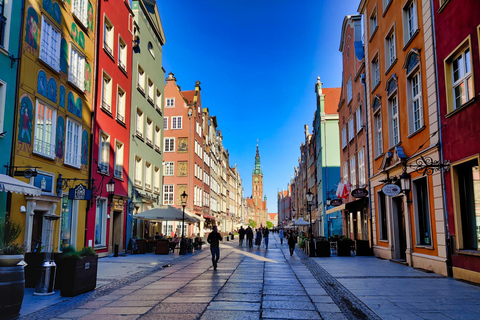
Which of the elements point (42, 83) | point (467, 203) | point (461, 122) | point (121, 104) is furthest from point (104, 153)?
point (467, 203)

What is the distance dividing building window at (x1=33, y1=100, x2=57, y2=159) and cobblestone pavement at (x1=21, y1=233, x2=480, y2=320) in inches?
243

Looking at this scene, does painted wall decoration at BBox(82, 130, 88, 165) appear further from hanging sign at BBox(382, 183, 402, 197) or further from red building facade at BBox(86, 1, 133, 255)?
hanging sign at BBox(382, 183, 402, 197)

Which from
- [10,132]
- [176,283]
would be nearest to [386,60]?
[176,283]

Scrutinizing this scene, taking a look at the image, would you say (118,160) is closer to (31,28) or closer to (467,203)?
(31,28)

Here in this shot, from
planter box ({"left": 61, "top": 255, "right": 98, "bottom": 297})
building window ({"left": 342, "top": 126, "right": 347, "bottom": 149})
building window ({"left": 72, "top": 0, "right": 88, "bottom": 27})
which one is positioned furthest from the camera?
building window ({"left": 342, "top": 126, "right": 347, "bottom": 149})

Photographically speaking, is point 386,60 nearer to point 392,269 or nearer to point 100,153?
point 392,269

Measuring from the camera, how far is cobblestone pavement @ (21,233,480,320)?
305 inches

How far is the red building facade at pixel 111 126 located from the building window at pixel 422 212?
48.3 feet

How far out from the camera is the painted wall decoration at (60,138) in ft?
55.9

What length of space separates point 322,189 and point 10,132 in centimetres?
3423

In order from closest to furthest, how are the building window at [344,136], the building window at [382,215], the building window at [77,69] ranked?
the building window at [77,69], the building window at [382,215], the building window at [344,136]

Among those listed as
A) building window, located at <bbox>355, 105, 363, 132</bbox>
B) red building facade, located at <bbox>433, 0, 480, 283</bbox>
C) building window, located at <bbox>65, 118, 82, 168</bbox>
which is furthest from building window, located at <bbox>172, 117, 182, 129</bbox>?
red building facade, located at <bbox>433, 0, 480, 283</bbox>

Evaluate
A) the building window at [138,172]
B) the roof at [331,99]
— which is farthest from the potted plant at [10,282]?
the roof at [331,99]

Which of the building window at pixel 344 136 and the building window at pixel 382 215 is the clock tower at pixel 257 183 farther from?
the building window at pixel 382 215
